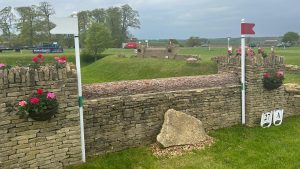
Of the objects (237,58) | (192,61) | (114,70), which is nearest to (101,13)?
(114,70)

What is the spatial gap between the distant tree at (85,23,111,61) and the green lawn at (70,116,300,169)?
3012cm

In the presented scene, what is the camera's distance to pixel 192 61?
69.8 ft

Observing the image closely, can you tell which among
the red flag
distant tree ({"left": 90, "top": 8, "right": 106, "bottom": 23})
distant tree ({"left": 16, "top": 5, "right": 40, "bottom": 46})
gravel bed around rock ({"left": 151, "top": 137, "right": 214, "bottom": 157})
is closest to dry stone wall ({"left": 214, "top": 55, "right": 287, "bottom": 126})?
the red flag

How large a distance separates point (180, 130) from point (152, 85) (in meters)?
1.50

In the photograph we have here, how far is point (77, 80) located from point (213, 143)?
3968 mm

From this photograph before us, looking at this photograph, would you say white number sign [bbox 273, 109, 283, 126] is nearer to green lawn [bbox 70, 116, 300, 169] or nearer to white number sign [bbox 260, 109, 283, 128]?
white number sign [bbox 260, 109, 283, 128]

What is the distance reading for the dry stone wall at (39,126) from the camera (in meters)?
6.70

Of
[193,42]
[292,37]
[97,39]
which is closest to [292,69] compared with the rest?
[97,39]

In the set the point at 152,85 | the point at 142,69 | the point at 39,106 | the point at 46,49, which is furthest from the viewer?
the point at 142,69

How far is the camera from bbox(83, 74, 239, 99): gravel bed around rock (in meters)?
8.55

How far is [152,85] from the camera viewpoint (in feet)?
30.7

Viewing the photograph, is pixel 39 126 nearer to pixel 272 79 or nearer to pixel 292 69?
pixel 272 79

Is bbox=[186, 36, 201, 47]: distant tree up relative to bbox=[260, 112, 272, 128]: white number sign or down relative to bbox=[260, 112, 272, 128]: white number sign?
up

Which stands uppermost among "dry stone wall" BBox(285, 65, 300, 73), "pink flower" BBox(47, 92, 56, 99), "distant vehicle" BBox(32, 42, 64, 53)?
"distant vehicle" BBox(32, 42, 64, 53)
